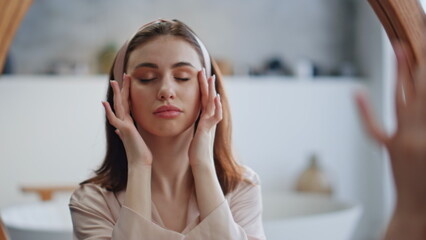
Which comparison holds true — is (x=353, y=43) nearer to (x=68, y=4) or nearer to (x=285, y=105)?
(x=285, y=105)

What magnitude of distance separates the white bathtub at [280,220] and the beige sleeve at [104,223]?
691 mm

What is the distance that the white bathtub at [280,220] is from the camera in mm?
1255

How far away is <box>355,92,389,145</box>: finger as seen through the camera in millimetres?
332

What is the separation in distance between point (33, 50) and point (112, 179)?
1942 millimetres

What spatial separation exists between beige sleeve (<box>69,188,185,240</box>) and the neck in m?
0.04

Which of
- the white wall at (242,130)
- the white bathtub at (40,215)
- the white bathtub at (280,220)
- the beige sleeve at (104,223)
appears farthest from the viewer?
the white wall at (242,130)

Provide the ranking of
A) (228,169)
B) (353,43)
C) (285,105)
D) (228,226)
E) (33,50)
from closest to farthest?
(228,226), (228,169), (33,50), (285,105), (353,43)

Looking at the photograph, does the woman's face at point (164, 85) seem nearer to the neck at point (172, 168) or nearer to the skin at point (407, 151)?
the neck at point (172, 168)

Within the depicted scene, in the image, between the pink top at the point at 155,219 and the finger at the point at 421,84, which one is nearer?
the finger at the point at 421,84

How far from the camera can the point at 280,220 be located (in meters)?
1.38

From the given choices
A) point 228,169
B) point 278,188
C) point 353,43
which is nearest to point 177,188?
point 228,169

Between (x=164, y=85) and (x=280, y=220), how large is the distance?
962 millimetres

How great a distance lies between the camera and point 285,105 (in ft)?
8.65

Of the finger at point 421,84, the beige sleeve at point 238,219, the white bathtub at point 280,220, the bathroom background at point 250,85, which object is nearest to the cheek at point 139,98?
the beige sleeve at point 238,219
